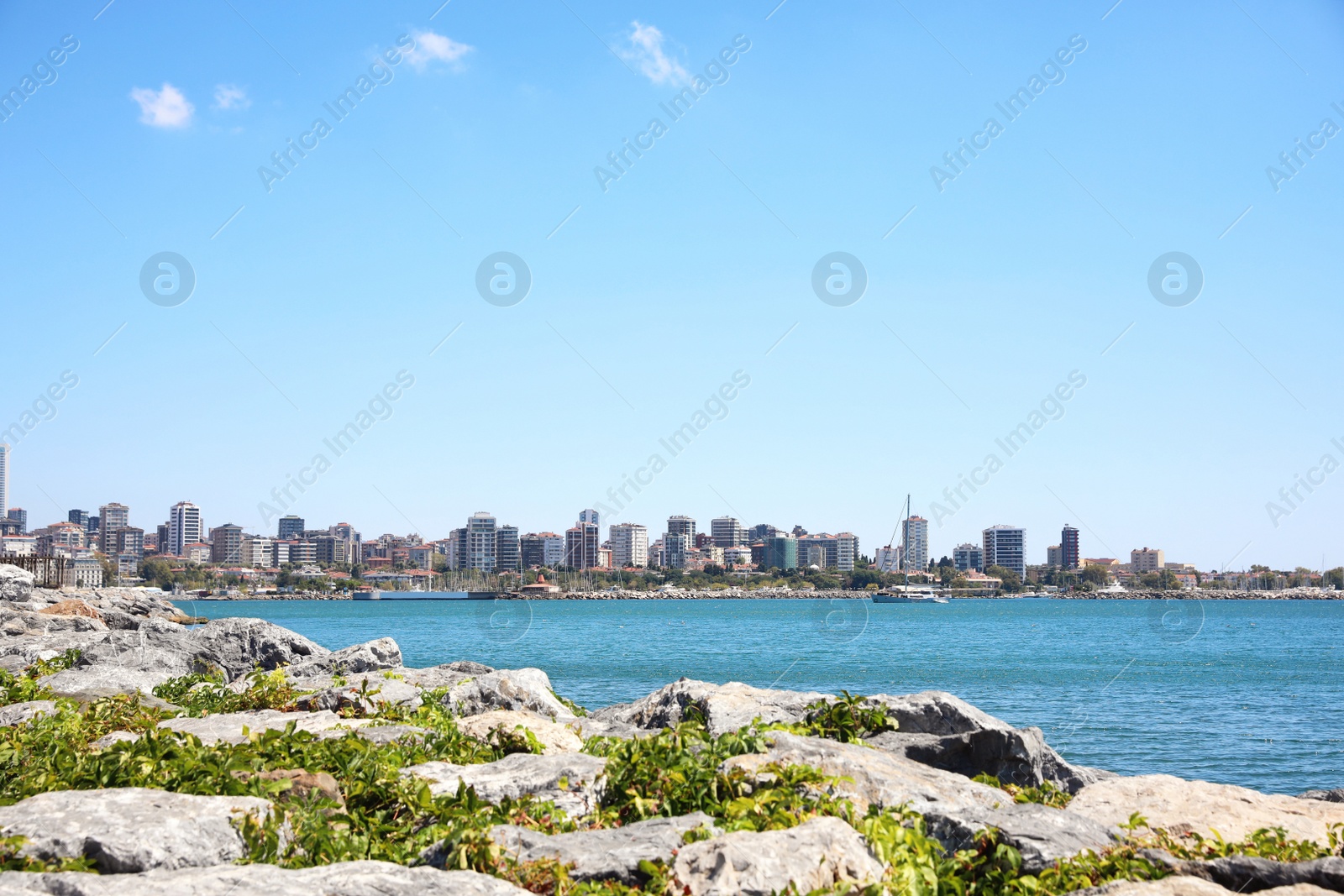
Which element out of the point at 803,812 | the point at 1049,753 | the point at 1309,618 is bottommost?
the point at 1309,618

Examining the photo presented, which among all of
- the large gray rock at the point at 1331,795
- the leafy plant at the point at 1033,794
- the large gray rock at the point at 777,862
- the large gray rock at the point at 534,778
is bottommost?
the large gray rock at the point at 1331,795

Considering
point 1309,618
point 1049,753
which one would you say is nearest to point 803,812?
point 1049,753

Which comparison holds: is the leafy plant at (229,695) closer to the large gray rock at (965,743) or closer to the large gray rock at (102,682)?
the large gray rock at (102,682)

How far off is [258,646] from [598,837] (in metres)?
14.3

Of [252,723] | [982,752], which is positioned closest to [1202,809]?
[982,752]

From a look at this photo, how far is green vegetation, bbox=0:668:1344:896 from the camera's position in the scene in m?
5.95

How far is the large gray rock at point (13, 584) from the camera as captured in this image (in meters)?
51.4

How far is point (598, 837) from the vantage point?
6270mm

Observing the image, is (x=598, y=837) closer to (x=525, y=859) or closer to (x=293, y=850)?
(x=525, y=859)

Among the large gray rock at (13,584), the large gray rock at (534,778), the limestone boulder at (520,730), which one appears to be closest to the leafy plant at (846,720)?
the limestone boulder at (520,730)

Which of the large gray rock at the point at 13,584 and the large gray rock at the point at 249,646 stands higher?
the large gray rock at the point at 249,646

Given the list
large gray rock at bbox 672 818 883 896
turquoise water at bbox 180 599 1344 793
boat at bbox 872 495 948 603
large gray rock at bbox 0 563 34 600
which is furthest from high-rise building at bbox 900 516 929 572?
large gray rock at bbox 672 818 883 896

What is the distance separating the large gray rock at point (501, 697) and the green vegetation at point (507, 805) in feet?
10.8

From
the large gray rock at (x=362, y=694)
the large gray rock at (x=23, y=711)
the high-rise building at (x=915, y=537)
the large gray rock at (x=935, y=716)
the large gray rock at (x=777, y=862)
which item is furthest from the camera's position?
the high-rise building at (x=915, y=537)
